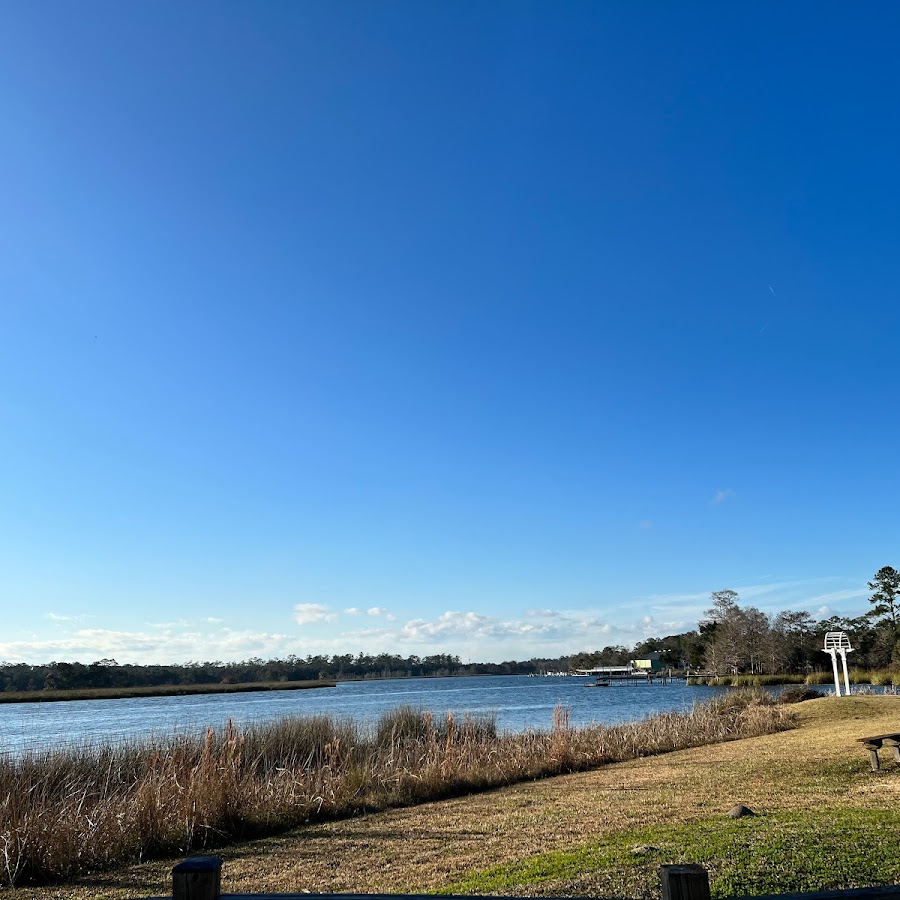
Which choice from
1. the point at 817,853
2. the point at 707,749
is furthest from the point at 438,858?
the point at 707,749

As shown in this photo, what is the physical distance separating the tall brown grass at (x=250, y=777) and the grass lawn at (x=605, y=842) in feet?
2.26

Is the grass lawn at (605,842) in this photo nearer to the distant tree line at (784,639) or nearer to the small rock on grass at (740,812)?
the small rock on grass at (740,812)

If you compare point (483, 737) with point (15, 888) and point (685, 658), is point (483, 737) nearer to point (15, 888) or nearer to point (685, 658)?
point (15, 888)

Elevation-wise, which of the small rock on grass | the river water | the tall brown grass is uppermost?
the small rock on grass

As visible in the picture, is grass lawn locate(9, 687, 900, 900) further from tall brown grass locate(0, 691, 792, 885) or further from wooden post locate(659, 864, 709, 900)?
wooden post locate(659, 864, 709, 900)

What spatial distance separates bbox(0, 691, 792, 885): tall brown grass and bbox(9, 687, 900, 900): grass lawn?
689 millimetres

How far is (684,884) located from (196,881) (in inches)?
56.6

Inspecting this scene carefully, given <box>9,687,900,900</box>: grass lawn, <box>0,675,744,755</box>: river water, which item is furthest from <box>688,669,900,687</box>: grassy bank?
<box>9,687,900,900</box>: grass lawn

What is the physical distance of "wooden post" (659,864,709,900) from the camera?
2.18 metres

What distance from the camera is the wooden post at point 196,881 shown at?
2285 mm

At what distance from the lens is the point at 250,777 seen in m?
12.4

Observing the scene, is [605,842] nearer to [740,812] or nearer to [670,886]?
[740,812]

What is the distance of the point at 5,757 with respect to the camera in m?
13.7

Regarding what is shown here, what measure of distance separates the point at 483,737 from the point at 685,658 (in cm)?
10380
